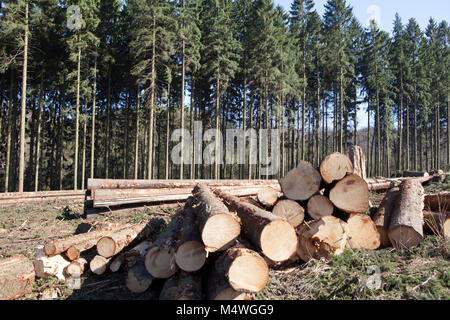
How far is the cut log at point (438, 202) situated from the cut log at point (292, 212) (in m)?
3.35

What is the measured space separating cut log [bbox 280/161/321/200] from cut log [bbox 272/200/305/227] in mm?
206

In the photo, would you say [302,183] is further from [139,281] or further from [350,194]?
[139,281]

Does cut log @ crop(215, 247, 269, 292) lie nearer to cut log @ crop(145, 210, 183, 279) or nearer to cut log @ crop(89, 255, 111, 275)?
cut log @ crop(145, 210, 183, 279)

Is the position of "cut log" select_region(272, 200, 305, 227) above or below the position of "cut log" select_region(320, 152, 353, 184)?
below

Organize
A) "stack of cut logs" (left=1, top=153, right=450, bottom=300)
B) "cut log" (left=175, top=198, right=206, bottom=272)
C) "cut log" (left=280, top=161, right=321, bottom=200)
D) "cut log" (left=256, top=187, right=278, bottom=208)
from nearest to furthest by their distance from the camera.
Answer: "stack of cut logs" (left=1, top=153, right=450, bottom=300)
"cut log" (left=175, top=198, right=206, bottom=272)
"cut log" (left=280, top=161, right=321, bottom=200)
"cut log" (left=256, top=187, right=278, bottom=208)

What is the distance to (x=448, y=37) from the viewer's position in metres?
36.1

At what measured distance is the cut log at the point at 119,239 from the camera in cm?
479

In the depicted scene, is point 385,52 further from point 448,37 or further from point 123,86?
point 123,86

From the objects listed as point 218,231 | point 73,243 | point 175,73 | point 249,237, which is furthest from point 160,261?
point 175,73

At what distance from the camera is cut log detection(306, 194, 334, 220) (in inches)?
196

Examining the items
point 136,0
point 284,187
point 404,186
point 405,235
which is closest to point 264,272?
point 284,187

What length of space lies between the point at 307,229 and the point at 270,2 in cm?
2469

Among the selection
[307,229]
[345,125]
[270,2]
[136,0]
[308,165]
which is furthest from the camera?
[345,125]

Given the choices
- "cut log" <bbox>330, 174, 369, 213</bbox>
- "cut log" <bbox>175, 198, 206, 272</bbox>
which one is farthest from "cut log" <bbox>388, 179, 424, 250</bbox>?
"cut log" <bbox>175, 198, 206, 272</bbox>
